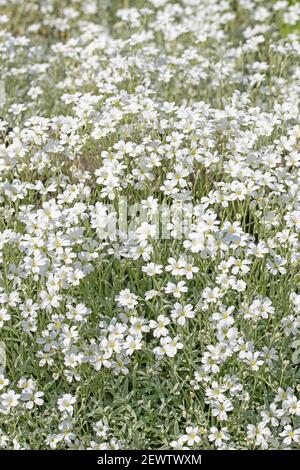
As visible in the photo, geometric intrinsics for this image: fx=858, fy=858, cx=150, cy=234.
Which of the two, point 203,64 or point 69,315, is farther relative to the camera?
point 203,64

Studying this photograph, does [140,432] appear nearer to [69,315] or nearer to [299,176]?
[69,315]

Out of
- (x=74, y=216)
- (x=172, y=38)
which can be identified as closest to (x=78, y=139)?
(x=74, y=216)

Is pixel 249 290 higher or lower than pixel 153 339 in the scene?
higher

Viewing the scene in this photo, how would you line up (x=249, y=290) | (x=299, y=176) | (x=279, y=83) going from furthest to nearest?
(x=279, y=83) < (x=299, y=176) < (x=249, y=290)

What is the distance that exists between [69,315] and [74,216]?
58 centimetres

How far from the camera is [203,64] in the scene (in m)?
7.07

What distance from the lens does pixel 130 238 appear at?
4.68 m

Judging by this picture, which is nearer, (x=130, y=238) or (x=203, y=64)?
(x=130, y=238)
